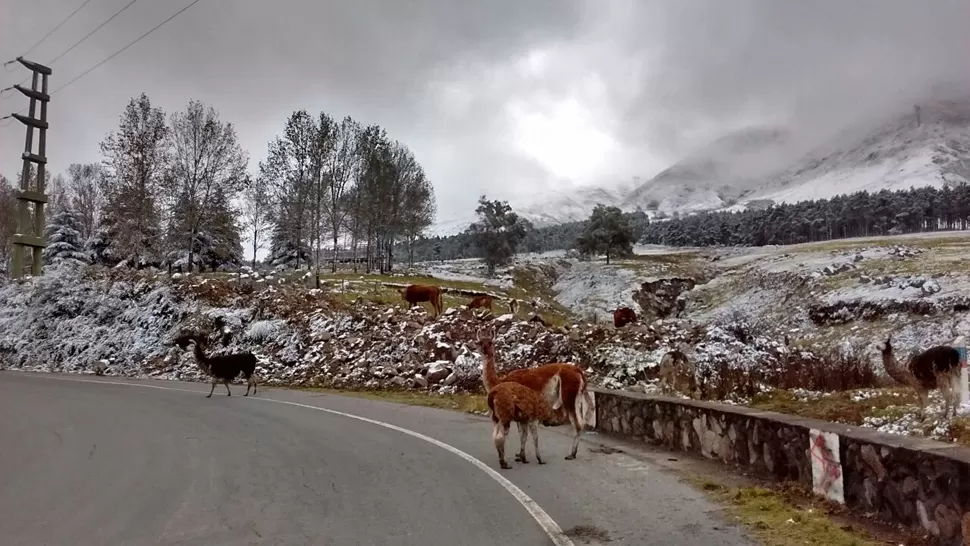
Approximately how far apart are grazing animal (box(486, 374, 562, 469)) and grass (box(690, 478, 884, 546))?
2796 millimetres

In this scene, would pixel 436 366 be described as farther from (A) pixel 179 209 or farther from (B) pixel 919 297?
(A) pixel 179 209

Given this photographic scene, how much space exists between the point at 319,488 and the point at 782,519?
557 cm

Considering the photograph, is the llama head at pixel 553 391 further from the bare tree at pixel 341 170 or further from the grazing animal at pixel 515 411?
the bare tree at pixel 341 170

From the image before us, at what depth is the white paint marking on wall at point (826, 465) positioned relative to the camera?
7.78 meters

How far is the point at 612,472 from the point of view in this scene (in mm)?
10281

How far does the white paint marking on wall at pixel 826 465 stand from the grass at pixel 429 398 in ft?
34.7

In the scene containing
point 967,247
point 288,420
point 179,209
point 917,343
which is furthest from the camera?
point 967,247

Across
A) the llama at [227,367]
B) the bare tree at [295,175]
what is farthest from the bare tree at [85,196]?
the llama at [227,367]

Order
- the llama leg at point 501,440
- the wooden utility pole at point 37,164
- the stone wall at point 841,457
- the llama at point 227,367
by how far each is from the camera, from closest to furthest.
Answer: the stone wall at point 841,457, the llama leg at point 501,440, the llama at point 227,367, the wooden utility pole at point 37,164

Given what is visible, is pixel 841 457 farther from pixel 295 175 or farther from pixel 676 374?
pixel 295 175

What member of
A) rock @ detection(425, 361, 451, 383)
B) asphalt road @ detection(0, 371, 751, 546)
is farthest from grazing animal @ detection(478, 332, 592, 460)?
rock @ detection(425, 361, 451, 383)

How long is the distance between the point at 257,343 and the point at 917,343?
28836mm

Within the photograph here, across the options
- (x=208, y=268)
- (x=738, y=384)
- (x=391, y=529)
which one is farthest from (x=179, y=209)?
(x=391, y=529)

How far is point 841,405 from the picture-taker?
1373 centimetres
